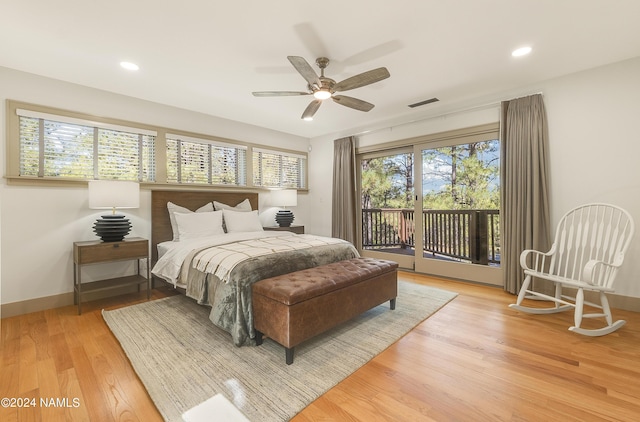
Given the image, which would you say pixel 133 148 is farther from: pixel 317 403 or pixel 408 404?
pixel 408 404

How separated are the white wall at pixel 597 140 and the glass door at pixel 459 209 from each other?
65 cm

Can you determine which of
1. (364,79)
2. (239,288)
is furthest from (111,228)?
(364,79)

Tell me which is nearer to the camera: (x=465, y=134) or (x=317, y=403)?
(x=317, y=403)

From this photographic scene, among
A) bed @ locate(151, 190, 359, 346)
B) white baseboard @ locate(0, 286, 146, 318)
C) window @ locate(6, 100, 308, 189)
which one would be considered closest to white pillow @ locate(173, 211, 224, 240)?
bed @ locate(151, 190, 359, 346)

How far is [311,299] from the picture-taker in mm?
2043

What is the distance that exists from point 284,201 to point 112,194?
8.51 feet

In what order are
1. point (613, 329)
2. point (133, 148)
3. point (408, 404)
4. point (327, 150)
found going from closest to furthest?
1. point (408, 404)
2. point (613, 329)
3. point (133, 148)
4. point (327, 150)

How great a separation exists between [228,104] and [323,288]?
3131 mm

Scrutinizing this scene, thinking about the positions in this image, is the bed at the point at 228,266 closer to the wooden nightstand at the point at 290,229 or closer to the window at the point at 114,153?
the window at the point at 114,153

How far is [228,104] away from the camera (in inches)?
156

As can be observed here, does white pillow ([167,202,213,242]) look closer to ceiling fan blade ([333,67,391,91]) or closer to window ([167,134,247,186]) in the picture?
window ([167,134,247,186])

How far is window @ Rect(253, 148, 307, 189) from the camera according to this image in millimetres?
5145

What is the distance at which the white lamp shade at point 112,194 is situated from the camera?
298 centimetres

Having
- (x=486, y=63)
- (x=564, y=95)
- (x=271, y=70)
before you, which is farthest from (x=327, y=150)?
(x=564, y=95)
